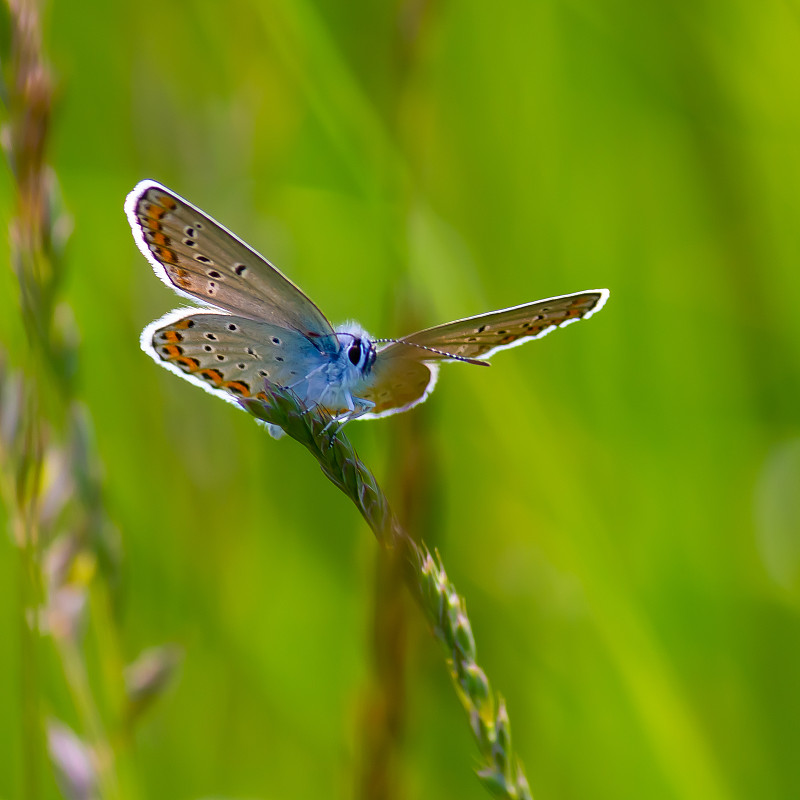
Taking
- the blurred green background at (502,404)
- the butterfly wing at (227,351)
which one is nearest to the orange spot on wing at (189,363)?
the butterfly wing at (227,351)

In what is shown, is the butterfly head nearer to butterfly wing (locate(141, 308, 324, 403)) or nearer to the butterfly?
the butterfly

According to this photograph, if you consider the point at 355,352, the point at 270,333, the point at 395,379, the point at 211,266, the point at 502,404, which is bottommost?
Result: the point at 502,404

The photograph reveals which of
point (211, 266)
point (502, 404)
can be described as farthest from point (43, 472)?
point (502, 404)

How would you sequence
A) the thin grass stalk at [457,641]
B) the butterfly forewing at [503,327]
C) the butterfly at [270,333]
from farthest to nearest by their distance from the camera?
the butterfly at [270,333]
the butterfly forewing at [503,327]
the thin grass stalk at [457,641]

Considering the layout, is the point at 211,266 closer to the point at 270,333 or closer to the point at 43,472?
the point at 270,333

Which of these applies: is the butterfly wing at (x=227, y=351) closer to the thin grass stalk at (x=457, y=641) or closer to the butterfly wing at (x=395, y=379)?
the butterfly wing at (x=395, y=379)
